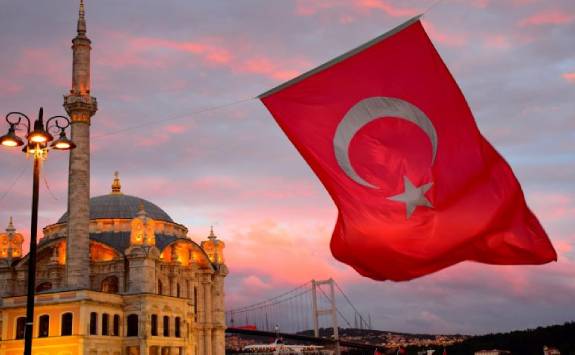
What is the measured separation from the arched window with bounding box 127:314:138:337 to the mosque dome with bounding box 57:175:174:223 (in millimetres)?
13035

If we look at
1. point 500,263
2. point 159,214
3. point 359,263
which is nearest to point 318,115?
point 359,263

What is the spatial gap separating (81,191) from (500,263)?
163ft

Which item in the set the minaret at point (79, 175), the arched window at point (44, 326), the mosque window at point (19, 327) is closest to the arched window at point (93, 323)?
the minaret at point (79, 175)

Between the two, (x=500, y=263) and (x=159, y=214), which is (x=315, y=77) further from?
(x=159, y=214)

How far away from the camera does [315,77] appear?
39.7 feet

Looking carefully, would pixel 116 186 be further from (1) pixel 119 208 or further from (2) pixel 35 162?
(2) pixel 35 162

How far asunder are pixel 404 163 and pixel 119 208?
62205mm

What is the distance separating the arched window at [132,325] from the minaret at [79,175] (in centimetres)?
482

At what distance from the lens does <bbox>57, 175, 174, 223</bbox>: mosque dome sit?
6938cm

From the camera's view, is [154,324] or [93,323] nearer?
[93,323]

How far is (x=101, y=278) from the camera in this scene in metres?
63.2

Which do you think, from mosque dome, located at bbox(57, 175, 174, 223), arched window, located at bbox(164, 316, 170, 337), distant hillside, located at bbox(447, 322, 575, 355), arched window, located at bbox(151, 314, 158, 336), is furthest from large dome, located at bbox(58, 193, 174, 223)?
distant hillside, located at bbox(447, 322, 575, 355)

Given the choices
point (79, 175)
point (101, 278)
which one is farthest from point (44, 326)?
point (79, 175)

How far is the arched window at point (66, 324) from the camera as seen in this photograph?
172 feet
